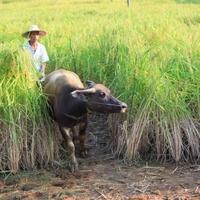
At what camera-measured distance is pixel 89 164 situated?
527 centimetres

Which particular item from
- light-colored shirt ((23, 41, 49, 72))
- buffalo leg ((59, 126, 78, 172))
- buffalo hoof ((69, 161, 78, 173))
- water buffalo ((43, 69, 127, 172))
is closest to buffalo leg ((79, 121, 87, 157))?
water buffalo ((43, 69, 127, 172))

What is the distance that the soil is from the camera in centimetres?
443

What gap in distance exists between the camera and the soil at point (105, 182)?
14.5 feet

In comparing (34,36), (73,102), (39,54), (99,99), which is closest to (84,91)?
(99,99)

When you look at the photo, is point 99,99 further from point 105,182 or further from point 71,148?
point 105,182

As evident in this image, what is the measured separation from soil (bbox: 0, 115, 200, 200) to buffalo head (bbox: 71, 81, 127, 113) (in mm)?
701

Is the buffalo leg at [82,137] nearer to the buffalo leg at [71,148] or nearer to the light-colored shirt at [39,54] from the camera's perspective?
the buffalo leg at [71,148]

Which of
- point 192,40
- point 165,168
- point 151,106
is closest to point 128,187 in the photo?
point 165,168

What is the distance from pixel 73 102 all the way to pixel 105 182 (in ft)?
2.94

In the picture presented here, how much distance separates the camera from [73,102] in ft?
16.5

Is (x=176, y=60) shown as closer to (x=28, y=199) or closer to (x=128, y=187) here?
(x=128, y=187)

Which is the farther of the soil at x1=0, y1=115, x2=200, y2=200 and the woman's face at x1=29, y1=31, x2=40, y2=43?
the woman's face at x1=29, y1=31, x2=40, y2=43

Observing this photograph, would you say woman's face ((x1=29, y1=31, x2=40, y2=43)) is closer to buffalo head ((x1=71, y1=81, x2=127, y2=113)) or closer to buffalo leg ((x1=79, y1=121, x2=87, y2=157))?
buffalo leg ((x1=79, y1=121, x2=87, y2=157))

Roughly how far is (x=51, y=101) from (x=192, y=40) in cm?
198
